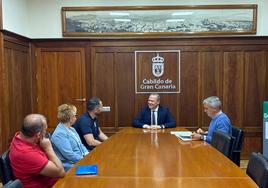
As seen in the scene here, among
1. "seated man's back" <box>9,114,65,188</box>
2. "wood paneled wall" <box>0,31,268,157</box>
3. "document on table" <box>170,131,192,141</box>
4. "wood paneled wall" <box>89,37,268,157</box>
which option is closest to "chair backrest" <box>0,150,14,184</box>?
"seated man's back" <box>9,114,65,188</box>

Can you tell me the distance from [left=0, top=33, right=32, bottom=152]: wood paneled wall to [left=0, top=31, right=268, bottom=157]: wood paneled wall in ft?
0.38

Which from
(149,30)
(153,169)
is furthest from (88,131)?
(149,30)

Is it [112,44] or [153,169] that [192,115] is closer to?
[112,44]

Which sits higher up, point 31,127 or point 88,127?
point 31,127

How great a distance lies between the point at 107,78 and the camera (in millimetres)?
5688

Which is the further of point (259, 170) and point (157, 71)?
point (157, 71)

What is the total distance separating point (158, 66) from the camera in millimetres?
5641

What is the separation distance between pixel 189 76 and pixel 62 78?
2.25m

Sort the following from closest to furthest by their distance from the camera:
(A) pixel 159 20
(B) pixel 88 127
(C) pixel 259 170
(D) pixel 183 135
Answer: (C) pixel 259 170 → (B) pixel 88 127 → (D) pixel 183 135 → (A) pixel 159 20

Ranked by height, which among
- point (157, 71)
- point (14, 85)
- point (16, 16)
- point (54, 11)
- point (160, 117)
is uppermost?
point (54, 11)

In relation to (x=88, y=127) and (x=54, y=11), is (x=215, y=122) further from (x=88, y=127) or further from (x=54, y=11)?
(x=54, y=11)

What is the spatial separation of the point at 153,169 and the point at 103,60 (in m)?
3.51

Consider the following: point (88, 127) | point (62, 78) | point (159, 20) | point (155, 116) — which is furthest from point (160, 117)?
point (62, 78)

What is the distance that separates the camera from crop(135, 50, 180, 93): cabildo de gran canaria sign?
18.5 ft
